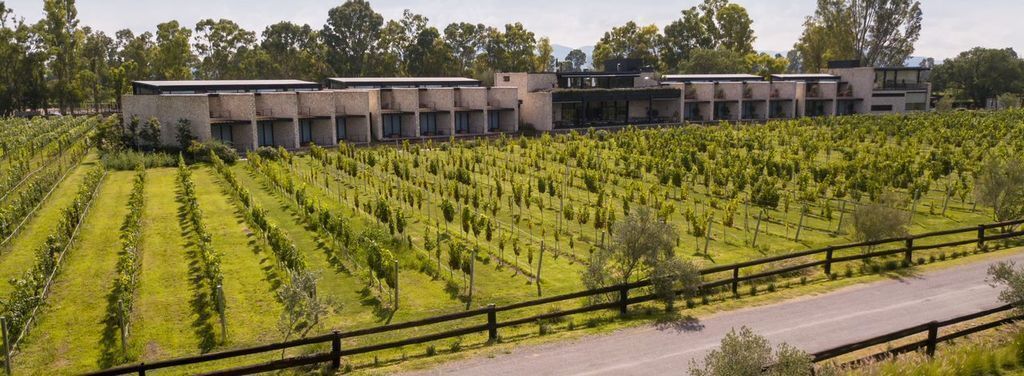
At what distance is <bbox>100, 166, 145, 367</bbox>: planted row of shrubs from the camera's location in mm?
17234

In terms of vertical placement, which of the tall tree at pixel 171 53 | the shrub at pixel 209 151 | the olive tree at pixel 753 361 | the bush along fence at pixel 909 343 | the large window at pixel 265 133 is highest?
the tall tree at pixel 171 53

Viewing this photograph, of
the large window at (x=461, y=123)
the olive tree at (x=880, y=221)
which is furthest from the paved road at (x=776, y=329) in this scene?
the large window at (x=461, y=123)

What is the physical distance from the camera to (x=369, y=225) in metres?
30.1

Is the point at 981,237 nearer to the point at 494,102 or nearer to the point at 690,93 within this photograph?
the point at 494,102

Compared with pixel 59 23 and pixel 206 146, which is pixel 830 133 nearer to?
pixel 206 146

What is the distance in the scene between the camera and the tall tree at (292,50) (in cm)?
11256

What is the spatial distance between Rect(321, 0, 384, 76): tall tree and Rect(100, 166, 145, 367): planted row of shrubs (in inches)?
3428

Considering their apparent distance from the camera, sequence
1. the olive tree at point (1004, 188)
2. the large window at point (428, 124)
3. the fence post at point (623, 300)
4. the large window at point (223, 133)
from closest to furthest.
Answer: the fence post at point (623, 300)
the olive tree at point (1004, 188)
the large window at point (223, 133)
the large window at point (428, 124)

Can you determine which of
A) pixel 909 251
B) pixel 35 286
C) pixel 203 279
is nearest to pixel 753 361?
pixel 909 251

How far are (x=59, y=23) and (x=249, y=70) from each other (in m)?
25.6

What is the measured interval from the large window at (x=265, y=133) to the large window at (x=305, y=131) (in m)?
2.67

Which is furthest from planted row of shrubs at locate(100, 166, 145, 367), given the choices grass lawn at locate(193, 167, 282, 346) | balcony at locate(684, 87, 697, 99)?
balcony at locate(684, 87, 697, 99)

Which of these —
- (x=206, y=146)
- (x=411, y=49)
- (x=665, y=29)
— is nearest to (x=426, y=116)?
(x=206, y=146)

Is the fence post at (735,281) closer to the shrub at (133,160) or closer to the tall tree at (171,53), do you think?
the shrub at (133,160)
